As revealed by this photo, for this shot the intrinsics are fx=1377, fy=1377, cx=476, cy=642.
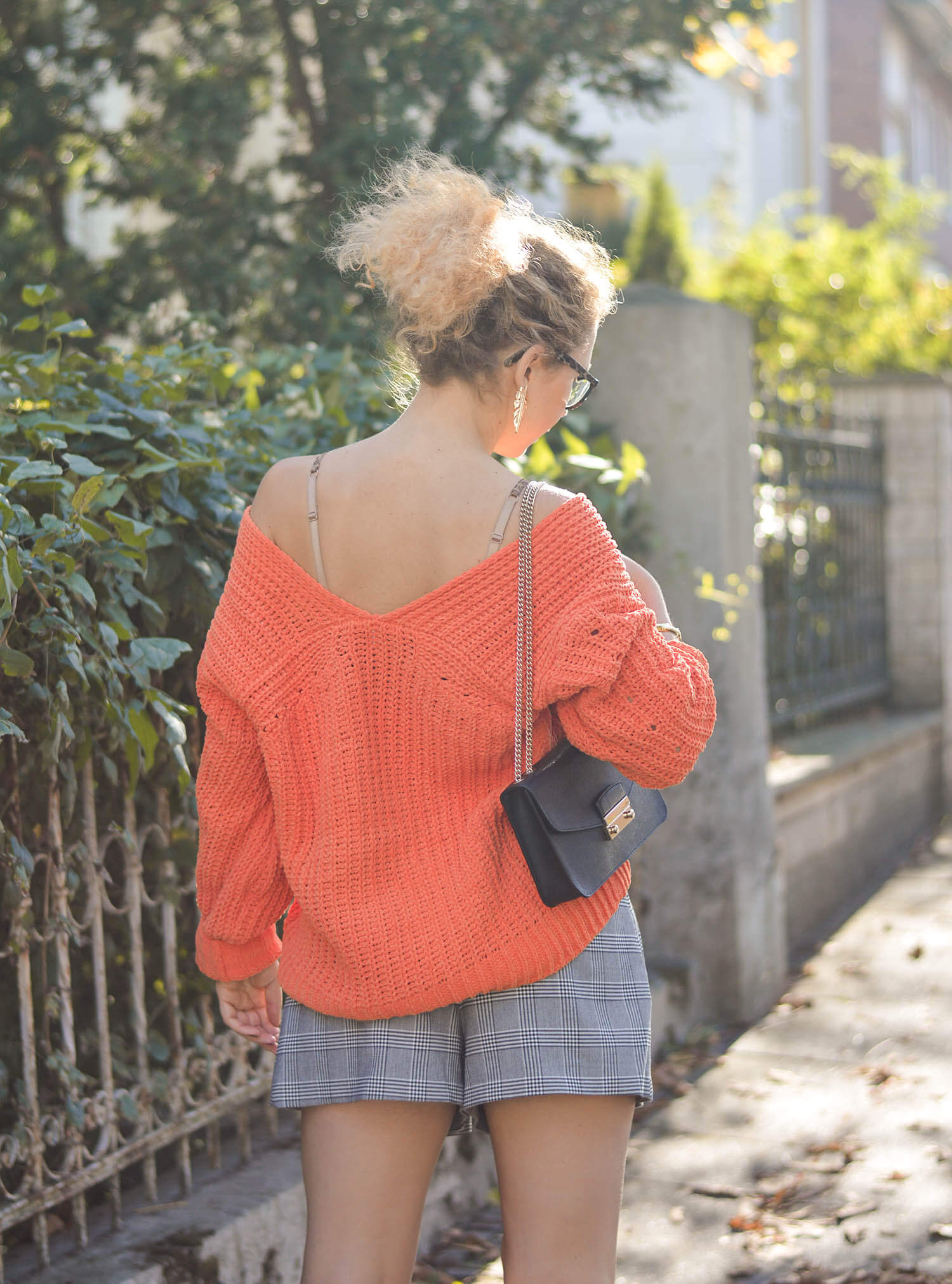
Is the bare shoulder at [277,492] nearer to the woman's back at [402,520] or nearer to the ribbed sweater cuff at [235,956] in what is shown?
the woman's back at [402,520]

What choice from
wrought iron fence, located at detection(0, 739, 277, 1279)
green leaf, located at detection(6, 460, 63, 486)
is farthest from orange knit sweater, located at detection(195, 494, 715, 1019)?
wrought iron fence, located at detection(0, 739, 277, 1279)

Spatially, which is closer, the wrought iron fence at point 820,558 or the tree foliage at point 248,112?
the tree foliage at point 248,112

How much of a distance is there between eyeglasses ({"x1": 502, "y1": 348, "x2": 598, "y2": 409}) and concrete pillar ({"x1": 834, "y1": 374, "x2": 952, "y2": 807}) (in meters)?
5.92

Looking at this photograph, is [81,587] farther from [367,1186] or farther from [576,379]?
[367,1186]

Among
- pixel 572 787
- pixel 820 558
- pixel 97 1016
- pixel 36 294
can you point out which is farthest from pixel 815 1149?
pixel 820 558

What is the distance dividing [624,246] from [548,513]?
1349 cm

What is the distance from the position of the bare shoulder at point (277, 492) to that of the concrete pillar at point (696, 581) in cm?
265

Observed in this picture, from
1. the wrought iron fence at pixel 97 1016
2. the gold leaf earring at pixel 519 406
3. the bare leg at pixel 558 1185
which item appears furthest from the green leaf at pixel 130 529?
the bare leg at pixel 558 1185

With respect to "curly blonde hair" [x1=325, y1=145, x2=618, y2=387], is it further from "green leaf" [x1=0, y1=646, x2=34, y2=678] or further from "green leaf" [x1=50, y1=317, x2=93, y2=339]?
"green leaf" [x1=50, y1=317, x2=93, y2=339]

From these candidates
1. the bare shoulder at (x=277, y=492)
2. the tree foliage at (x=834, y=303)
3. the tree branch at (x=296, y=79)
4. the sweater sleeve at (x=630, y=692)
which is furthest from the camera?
the tree foliage at (x=834, y=303)

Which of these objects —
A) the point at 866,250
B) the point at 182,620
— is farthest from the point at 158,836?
the point at 866,250

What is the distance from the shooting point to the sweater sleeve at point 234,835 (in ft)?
6.07

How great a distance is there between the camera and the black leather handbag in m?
1.69

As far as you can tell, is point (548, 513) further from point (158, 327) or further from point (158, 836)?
point (158, 327)
